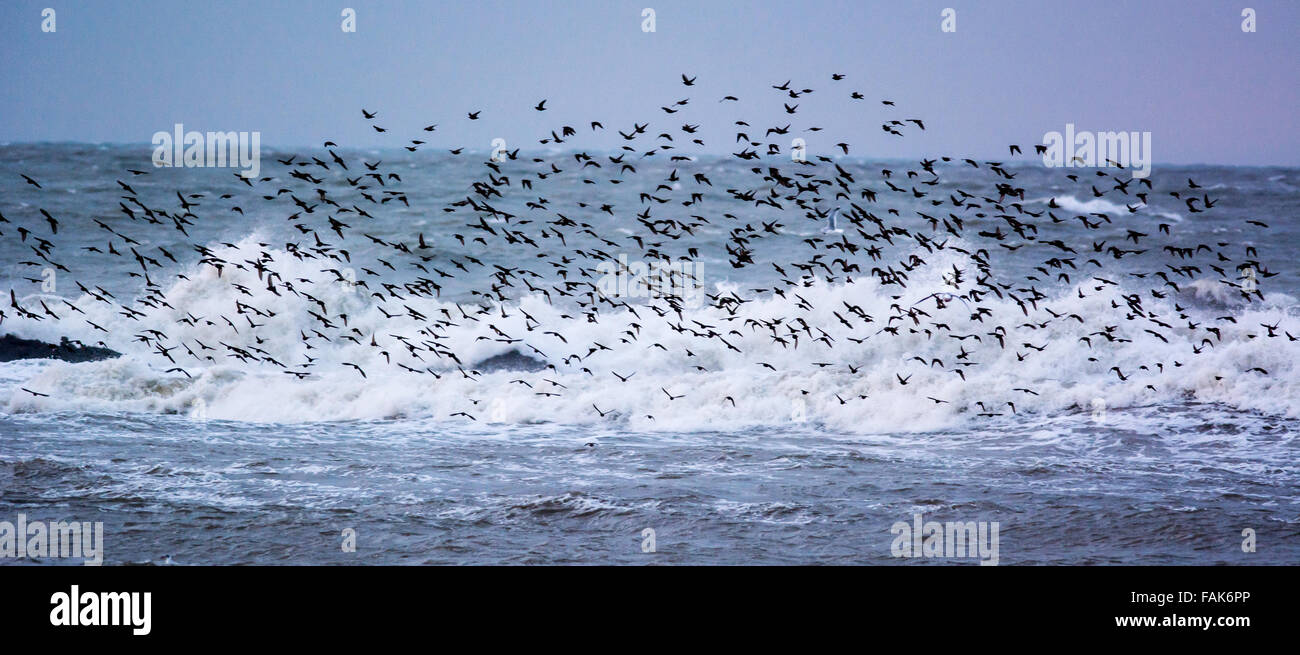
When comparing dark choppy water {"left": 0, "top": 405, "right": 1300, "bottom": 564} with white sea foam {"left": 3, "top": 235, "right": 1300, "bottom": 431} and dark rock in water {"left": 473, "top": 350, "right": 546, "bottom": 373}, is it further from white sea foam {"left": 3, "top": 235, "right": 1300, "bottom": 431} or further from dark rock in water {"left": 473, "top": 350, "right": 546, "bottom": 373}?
dark rock in water {"left": 473, "top": 350, "right": 546, "bottom": 373}

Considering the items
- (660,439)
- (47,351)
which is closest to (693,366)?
(660,439)

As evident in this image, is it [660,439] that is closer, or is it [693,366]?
[660,439]

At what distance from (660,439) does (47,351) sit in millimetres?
12741

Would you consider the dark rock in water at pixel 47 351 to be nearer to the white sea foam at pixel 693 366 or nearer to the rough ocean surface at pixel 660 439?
the rough ocean surface at pixel 660 439

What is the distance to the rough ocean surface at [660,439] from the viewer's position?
11.5 meters

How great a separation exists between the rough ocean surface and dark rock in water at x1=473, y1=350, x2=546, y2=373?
0.30 ft

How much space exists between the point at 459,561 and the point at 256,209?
2630 centimetres

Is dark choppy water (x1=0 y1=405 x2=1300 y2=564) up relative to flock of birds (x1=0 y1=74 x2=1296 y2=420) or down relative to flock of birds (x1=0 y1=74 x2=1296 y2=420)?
down

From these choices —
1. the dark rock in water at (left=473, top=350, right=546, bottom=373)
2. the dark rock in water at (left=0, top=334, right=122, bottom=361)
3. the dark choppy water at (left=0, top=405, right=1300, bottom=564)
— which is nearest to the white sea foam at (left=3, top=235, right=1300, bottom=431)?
the dark rock in water at (left=473, top=350, right=546, bottom=373)

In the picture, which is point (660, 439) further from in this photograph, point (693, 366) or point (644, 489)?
point (693, 366)

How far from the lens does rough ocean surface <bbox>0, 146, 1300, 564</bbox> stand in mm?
11539

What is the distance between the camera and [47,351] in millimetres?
21031
